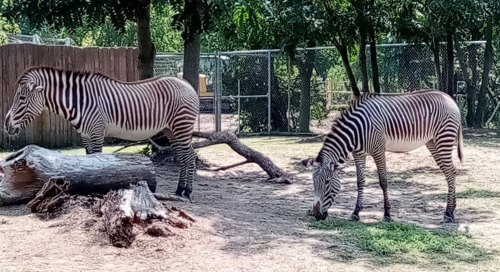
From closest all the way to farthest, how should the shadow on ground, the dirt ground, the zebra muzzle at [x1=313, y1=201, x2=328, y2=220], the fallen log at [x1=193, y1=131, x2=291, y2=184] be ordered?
the dirt ground → the shadow on ground → the zebra muzzle at [x1=313, y1=201, x2=328, y2=220] → the fallen log at [x1=193, y1=131, x2=291, y2=184]

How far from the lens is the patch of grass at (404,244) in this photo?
5871mm

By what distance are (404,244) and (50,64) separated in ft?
34.1

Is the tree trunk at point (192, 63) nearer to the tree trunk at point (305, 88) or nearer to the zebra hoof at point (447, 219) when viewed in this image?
the zebra hoof at point (447, 219)

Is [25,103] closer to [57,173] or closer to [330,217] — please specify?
[57,173]

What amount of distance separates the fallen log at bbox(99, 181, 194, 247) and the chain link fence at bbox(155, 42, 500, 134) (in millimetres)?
10233

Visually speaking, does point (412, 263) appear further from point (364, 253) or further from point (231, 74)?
point (231, 74)

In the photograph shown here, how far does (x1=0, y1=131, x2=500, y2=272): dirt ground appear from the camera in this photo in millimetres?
5523

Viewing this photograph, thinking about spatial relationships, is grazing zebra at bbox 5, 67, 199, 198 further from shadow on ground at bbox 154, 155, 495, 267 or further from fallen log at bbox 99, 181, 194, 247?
fallen log at bbox 99, 181, 194, 247

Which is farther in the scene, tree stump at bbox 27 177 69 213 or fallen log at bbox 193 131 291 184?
fallen log at bbox 193 131 291 184

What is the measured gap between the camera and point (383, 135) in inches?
304

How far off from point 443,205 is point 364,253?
320cm

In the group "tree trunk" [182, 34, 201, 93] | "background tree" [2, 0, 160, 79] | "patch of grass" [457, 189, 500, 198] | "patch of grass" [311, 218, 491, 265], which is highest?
"background tree" [2, 0, 160, 79]

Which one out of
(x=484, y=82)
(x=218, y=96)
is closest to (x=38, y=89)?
(x=218, y=96)

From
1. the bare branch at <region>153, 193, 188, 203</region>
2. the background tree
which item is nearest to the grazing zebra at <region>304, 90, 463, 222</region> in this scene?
the bare branch at <region>153, 193, 188, 203</region>
